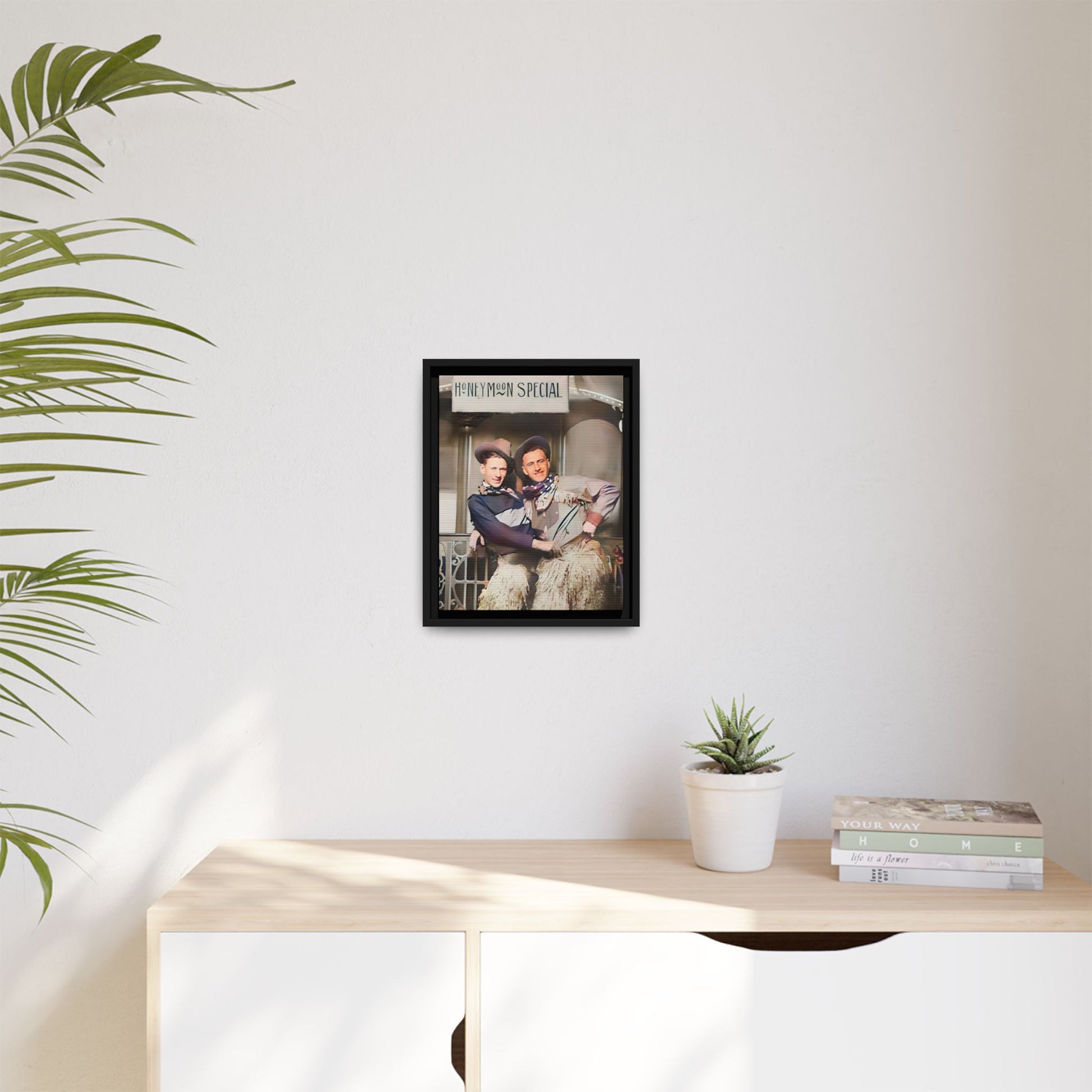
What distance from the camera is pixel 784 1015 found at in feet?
4.31

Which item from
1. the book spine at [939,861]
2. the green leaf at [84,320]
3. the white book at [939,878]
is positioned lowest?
the white book at [939,878]

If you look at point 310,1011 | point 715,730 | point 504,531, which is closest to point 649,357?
point 504,531

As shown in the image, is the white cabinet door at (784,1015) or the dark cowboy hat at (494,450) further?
the dark cowboy hat at (494,450)

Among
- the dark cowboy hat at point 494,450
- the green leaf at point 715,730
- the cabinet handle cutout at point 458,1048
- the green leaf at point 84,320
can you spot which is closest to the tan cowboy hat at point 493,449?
the dark cowboy hat at point 494,450

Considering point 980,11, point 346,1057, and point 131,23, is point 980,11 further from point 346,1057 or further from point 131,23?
point 346,1057

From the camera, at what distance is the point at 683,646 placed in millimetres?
1712

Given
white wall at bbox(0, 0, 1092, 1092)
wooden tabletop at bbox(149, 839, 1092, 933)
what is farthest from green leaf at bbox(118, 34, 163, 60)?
wooden tabletop at bbox(149, 839, 1092, 933)

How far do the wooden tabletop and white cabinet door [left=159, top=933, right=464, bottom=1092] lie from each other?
3 centimetres

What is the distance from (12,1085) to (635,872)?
1.19 m

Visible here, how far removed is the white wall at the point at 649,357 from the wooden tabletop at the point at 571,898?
175 millimetres

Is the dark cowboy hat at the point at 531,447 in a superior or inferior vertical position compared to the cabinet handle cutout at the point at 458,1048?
superior

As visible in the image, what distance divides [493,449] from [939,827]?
0.96 m

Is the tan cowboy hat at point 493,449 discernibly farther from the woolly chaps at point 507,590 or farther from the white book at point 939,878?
the white book at point 939,878

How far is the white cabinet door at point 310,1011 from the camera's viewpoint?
130cm
